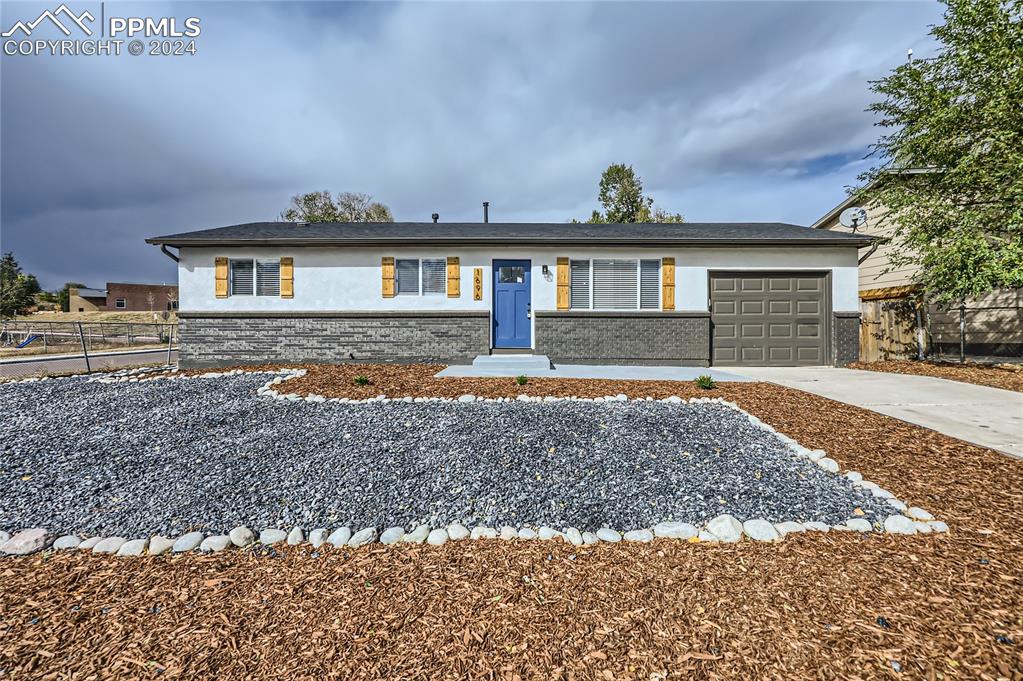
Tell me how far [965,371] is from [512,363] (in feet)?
30.5

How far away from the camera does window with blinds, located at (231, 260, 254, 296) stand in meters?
9.60

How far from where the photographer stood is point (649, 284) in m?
9.60

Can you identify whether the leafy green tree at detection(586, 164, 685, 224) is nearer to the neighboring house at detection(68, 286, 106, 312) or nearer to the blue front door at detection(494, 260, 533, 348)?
the blue front door at detection(494, 260, 533, 348)

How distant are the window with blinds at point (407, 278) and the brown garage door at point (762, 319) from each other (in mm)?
7042

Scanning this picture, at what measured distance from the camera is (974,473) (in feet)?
10.9

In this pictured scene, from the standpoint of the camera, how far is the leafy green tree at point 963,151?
26.2 ft

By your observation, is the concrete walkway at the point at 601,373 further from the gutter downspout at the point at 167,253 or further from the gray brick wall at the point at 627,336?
the gutter downspout at the point at 167,253

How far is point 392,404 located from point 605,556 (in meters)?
3.47

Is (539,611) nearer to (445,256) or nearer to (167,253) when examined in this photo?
(445,256)

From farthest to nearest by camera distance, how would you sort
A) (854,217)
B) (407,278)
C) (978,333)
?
(854,217), (978,333), (407,278)

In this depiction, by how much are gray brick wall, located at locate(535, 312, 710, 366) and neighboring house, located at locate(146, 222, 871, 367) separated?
0.03 metres

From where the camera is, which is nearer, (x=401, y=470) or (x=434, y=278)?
(x=401, y=470)

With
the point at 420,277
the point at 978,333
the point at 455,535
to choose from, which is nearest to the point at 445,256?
the point at 420,277

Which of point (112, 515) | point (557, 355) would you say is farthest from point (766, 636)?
point (557, 355)
